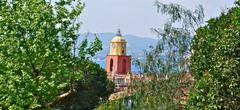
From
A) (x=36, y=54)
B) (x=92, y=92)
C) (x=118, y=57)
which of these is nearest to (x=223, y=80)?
(x=36, y=54)

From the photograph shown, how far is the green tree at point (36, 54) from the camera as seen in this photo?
1800 cm

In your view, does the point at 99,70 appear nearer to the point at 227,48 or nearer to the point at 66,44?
the point at 66,44

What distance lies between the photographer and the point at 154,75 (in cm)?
2233

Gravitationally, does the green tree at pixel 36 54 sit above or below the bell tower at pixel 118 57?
below

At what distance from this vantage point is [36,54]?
18969 mm

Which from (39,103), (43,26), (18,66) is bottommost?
(39,103)

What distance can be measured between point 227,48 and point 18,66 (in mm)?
6781

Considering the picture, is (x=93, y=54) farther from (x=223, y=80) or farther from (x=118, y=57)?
(x=118, y=57)

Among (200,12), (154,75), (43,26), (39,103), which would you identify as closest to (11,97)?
(39,103)

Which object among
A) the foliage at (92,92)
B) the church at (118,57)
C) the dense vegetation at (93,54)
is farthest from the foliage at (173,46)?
the church at (118,57)

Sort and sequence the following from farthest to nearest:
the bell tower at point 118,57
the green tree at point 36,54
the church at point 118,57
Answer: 1. the bell tower at point 118,57
2. the church at point 118,57
3. the green tree at point 36,54

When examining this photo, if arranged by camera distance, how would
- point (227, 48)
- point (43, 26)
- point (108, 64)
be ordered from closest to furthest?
point (227, 48), point (43, 26), point (108, 64)

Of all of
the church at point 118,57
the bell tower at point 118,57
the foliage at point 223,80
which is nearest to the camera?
the foliage at point 223,80

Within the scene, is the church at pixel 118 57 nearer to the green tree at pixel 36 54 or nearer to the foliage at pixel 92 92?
the foliage at pixel 92 92
